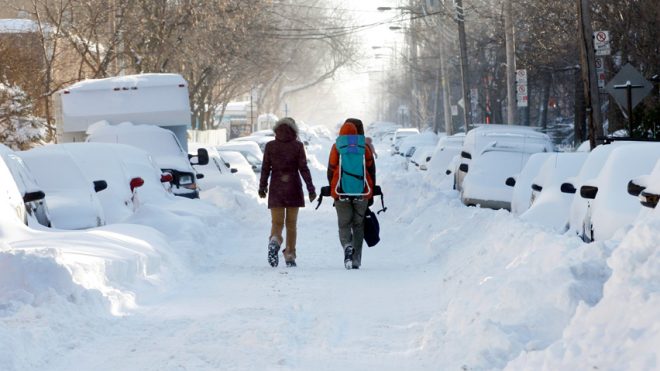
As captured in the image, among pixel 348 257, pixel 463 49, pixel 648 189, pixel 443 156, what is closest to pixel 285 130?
pixel 348 257

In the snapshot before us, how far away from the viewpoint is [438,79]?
237 feet

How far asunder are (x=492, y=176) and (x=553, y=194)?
724cm

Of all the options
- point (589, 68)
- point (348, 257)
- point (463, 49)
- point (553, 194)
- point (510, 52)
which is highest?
point (463, 49)

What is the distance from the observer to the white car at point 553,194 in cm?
1427

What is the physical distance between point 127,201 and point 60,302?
802 centimetres

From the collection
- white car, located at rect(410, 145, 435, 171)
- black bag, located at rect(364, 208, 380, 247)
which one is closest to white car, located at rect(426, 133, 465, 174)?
white car, located at rect(410, 145, 435, 171)

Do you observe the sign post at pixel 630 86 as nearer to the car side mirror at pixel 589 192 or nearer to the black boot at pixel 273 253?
the black boot at pixel 273 253

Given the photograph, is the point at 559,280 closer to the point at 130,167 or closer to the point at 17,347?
the point at 17,347

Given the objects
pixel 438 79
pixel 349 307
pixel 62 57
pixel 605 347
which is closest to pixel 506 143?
pixel 349 307

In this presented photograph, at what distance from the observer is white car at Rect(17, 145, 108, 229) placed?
14.0m

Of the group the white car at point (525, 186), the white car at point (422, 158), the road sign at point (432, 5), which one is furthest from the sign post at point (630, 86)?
the road sign at point (432, 5)

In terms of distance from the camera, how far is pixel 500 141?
2495 centimetres

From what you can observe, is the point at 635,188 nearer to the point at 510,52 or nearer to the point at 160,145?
the point at 160,145

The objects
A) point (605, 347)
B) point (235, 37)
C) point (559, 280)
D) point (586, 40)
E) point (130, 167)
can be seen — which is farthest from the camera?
point (235, 37)
